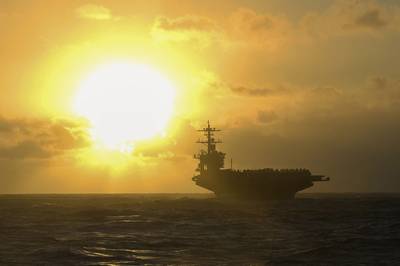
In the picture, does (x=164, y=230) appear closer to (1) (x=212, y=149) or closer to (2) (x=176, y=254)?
(2) (x=176, y=254)

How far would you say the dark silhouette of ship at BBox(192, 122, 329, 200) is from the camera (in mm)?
122250

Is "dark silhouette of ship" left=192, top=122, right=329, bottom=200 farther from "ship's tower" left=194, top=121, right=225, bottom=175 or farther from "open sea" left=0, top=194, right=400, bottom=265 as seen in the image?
"open sea" left=0, top=194, right=400, bottom=265

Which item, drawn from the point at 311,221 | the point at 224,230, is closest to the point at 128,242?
the point at 224,230

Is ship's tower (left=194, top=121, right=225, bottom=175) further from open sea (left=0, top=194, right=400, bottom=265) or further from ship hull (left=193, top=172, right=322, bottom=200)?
open sea (left=0, top=194, right=400, bottom=265)

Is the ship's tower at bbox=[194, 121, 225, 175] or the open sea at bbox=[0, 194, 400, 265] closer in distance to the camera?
the open sea at bbox=[0, 194, 400, 265]

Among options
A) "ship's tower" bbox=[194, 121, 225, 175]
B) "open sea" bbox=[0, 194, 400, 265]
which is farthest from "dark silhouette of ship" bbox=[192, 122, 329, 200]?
"open sea" bbox=[0, 194, 400, 265]

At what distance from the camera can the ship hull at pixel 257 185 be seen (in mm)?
122125

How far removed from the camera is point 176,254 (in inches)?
1371

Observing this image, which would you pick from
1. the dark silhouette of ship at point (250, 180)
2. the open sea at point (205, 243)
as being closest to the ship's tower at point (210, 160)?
the dark silhouette of ship at point (250, 180)

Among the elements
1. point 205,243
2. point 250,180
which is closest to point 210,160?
point 250,180

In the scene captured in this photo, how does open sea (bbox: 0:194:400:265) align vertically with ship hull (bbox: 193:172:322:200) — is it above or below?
below

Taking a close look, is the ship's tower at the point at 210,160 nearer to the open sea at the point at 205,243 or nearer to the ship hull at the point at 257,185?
the ship hull at the point at 257,185

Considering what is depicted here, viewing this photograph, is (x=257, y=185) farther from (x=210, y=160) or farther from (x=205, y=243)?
(x=205, y=243)

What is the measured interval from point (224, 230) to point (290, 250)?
14208 mm
